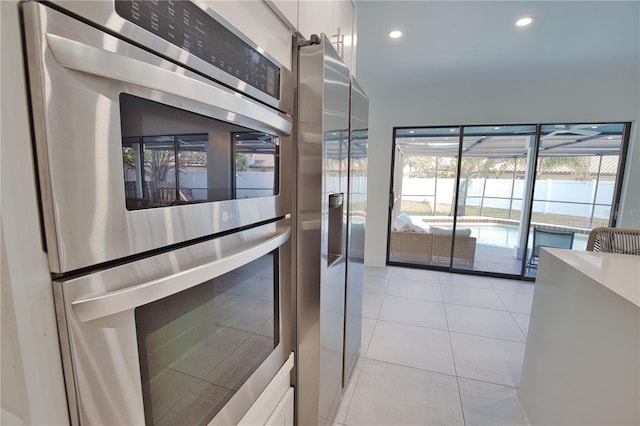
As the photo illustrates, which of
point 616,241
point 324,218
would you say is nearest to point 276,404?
point 324,218

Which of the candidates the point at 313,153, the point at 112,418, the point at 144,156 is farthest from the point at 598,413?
the point at 144,156

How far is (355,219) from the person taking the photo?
163cm

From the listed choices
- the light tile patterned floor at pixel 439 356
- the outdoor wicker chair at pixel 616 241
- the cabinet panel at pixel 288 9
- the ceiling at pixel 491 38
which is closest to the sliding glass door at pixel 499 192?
the light tile patterned floor at pixel 439 356

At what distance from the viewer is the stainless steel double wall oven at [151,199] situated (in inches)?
15.2

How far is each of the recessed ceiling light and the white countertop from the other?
1.69m

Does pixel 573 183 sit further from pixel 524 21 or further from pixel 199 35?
pixel 199 35

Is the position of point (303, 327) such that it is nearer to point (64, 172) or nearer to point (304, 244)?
point (304, 244)

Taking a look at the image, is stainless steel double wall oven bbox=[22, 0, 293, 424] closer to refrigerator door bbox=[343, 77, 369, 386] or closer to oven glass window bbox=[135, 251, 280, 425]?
oven glass window bbox=[135, 251, 280, 425]

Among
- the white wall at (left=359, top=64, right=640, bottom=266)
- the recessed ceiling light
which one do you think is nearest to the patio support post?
the white wall at (left=359, top=64, right=640, bottom=266)

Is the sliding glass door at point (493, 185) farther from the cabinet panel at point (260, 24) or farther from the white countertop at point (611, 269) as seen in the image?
the cabinet panel at point (260, 24)

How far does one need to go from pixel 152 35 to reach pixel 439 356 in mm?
2488

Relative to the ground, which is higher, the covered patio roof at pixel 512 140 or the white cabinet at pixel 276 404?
the covered patio roof at pixel 512 140

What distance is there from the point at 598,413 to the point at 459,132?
11.2 ft

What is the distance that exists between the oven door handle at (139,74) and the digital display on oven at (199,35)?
2.9 inches
